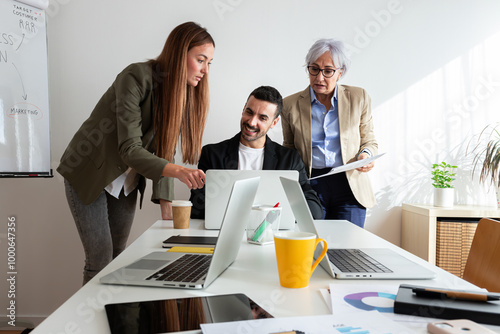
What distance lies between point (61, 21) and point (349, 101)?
1906 mm

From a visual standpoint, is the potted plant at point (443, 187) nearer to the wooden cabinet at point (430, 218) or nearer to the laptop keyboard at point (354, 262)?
the wooden cabinet at point (430, 218)

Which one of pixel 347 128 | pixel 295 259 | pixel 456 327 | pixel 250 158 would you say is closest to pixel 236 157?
pixel 250 158

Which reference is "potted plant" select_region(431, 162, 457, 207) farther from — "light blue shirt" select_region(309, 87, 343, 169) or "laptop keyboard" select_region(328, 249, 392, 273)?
"laptop keyboard" select_region(328, 249, 392, 273)

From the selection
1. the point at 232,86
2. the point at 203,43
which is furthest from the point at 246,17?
the point at 203,43

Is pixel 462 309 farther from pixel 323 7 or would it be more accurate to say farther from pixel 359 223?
pixel 323 7

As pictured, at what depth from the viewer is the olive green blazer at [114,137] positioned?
5.08 feet

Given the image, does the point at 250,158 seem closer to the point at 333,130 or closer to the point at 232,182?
the point at 333,130

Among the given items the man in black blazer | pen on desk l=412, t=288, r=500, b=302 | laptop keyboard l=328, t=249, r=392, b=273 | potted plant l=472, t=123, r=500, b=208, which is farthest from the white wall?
pen on desk l=412, t=288, r=500, b=302

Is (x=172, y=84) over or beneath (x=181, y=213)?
over

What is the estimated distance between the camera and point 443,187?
263 centimetres

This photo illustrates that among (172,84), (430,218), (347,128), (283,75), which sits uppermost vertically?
(283,75)

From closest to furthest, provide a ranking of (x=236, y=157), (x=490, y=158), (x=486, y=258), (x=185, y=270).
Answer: (x=185, y=270) → (x=486, y=258) → (x=236, y=157) → (x=490, y=158)

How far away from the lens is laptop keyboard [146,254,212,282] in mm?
830

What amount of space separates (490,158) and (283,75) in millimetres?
1432
